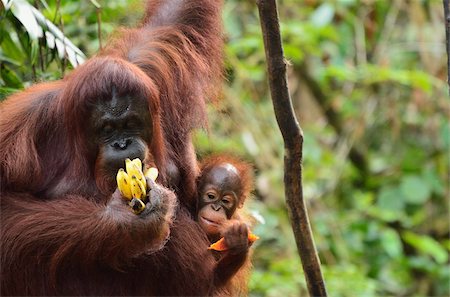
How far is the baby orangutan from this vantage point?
10.2 ft

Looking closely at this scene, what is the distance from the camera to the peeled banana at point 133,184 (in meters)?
2.70

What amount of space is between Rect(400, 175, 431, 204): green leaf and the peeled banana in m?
4.17

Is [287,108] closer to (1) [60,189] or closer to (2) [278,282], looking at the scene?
(1) [60,189]

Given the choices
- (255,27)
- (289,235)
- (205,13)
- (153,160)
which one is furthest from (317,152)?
(153,160)

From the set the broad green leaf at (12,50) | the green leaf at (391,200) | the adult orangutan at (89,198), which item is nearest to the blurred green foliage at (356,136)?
the green leaf at (391,200)

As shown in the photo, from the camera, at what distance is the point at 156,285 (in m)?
3.04

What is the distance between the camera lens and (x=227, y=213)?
3396 millimetres

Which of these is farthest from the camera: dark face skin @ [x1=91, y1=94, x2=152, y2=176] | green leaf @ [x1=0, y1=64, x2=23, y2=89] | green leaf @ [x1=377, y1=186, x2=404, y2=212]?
green leaf @ [x1=377, y1=186, x2=404, y2=212]

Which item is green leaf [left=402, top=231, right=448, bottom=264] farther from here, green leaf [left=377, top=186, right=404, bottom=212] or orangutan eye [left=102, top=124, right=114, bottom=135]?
Answer: orangutan eye [left=102, top=124, right=114, bottom=135]

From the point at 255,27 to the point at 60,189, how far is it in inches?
160

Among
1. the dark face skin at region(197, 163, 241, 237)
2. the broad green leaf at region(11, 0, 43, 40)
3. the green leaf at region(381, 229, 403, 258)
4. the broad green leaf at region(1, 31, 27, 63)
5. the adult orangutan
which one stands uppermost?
the green leaf at region(381, 229, 403, 258)

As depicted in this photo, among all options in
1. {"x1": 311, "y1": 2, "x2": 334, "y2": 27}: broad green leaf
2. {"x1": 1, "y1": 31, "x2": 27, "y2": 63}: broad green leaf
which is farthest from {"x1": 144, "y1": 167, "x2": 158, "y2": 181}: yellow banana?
{"x1": 311, "y1": 2, "x2": 334, "y2": 27}: broad green leaf

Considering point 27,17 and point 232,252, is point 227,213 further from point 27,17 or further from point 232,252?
point 27,17

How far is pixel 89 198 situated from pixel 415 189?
4.16 meters
